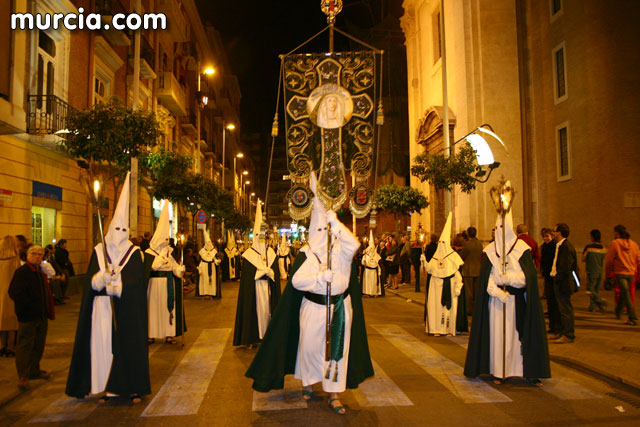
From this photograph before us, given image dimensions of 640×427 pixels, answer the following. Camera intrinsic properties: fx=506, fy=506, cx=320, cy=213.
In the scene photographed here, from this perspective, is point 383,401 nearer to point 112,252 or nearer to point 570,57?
point 112,252

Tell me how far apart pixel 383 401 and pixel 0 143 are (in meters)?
11.4

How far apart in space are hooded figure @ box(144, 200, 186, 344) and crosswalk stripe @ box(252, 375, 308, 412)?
3.40 m

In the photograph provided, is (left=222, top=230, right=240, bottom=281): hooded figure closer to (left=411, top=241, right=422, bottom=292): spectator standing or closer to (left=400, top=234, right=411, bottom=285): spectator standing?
(left=400, top=234, right=411, bottom=285): spectator standing

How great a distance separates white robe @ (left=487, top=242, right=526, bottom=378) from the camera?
625cm

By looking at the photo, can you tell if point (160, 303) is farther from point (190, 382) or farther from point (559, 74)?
point (559, 74)

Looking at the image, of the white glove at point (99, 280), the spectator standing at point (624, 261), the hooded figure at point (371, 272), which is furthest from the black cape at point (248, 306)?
the hooded figure at point (371, 272)

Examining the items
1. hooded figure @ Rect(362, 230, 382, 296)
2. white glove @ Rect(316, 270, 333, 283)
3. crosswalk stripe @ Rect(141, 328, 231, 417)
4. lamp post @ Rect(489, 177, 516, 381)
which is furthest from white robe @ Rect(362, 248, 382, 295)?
white glove @ Rect(316, 270, 333, 283)

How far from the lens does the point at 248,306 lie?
8.34 meters

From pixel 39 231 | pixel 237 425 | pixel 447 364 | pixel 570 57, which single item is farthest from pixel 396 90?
pixel 237 425

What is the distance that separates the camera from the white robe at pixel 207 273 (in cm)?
1568

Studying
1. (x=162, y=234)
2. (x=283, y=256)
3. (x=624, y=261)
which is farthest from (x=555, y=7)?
(x=162, y=234)

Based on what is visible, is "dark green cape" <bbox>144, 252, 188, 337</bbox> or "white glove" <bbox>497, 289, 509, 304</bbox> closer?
"white glove" <bbox>497, 289, 509, 304</bbox>

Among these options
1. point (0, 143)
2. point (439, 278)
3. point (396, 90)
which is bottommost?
point (439, 278)

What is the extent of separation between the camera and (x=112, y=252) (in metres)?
5.62
